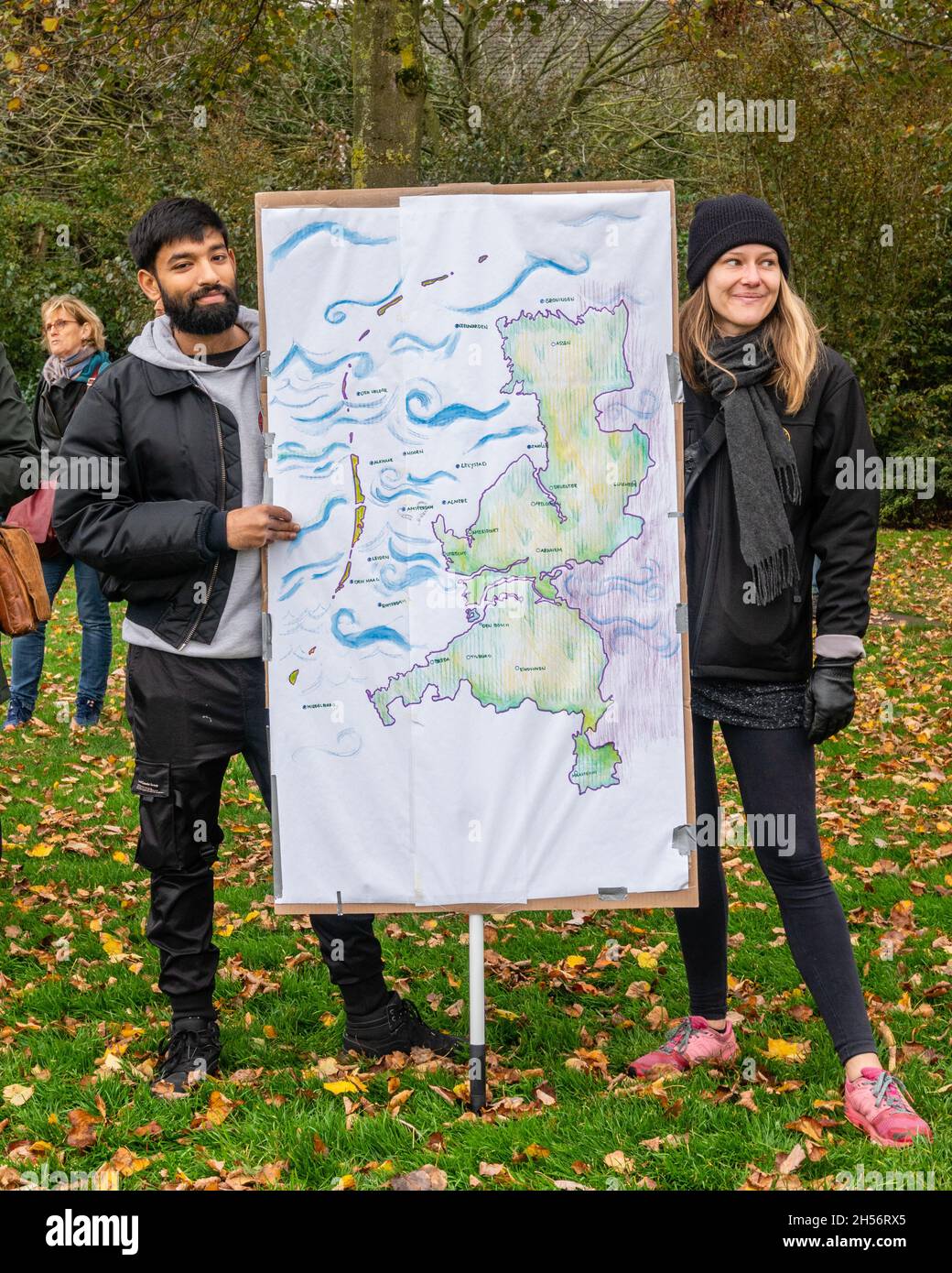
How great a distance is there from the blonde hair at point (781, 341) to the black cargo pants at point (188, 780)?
1.50m

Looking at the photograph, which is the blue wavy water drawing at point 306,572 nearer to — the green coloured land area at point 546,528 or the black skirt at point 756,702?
the green coloured land area at point 546,528

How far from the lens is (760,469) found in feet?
10.9

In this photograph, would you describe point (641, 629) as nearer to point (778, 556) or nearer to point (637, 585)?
point (637, 585)

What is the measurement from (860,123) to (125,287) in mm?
9332

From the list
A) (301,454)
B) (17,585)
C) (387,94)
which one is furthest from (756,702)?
(387,94)

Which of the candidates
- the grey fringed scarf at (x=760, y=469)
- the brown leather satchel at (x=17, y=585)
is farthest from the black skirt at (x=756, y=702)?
the brown leather satchel at (x=17, y=585)

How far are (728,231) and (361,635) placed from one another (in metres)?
1.45

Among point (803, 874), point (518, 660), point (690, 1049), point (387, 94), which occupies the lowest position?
point (690, 1049)

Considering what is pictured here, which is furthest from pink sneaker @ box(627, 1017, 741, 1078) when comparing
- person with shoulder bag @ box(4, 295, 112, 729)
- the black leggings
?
person with shoulder bag @ box(4, 295, 112, 729)

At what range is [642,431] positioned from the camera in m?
3.40

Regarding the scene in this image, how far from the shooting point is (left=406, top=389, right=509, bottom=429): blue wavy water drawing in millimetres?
3357

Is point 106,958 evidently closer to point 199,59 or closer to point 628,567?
point 628,567

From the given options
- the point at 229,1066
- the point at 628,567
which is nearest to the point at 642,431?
the point at 628,567

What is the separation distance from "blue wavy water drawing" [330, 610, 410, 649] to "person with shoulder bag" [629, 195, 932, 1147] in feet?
2.65
